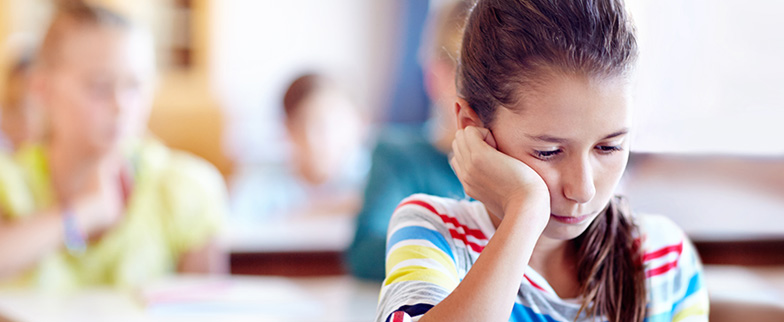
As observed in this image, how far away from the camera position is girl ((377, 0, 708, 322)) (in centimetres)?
60

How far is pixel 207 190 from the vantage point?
169cm

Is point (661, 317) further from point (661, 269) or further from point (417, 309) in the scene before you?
point (417, 309)

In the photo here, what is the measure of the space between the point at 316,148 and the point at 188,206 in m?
1.55

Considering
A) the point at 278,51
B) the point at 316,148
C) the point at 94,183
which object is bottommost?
the point at 316,148

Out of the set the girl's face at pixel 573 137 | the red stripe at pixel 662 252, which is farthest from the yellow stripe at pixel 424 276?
the red stripe at pixel 662 252

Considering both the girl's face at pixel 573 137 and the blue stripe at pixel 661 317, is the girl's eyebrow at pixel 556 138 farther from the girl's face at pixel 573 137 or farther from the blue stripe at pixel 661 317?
the blue stripe at pixel 661 317

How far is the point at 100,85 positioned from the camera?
1435 millimetres

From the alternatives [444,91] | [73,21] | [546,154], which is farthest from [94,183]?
[546,154]

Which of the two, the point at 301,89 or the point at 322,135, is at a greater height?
the point at 301,89

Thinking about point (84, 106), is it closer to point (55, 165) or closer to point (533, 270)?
point (55, 165)

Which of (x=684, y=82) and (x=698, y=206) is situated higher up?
(x=684, y=82)

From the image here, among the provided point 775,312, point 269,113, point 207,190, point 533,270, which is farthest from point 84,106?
point 269,113

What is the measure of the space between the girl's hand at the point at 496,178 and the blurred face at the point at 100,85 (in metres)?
0.95

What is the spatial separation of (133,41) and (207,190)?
395 mm
